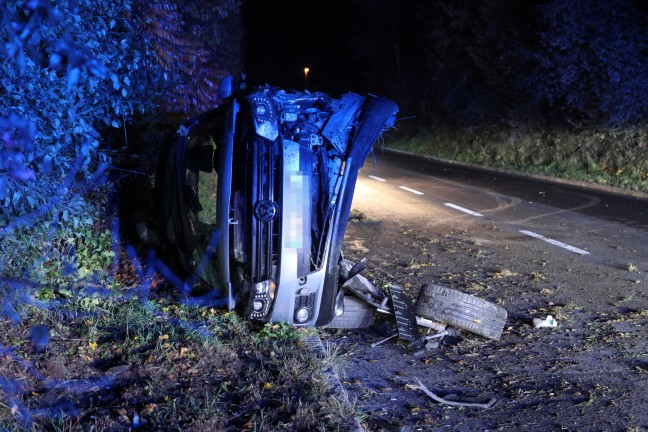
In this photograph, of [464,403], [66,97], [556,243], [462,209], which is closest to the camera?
[464,403]

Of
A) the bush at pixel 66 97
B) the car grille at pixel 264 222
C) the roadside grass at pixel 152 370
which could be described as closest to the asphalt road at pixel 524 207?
the car grille at pixel 264 222

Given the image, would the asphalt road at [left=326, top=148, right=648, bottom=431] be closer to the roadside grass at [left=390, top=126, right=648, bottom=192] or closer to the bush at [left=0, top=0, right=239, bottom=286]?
the bush at [left=0, top=0, right=239, bottom=286]

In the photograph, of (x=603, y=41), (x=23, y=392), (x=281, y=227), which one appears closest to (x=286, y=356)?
(x=281, y=227)

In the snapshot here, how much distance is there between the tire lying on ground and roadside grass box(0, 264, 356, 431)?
1045 mm

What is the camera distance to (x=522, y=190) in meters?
15.5

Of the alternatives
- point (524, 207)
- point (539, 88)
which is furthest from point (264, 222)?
point (539, 88)

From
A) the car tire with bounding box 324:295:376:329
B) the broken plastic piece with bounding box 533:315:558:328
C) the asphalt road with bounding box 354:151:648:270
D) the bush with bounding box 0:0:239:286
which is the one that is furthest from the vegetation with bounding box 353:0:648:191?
the car tire with bounding box 324:295:376:329

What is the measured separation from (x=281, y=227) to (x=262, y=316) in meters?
0.75

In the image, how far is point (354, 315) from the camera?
6.00 metres

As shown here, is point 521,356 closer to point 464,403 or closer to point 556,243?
point 464,403

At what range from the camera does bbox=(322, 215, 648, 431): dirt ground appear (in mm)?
4387

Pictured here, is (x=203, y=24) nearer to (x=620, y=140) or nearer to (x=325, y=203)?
(x=325, y=203)

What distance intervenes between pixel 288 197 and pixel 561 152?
55.8 ft

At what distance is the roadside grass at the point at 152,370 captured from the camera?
12.9 ft
